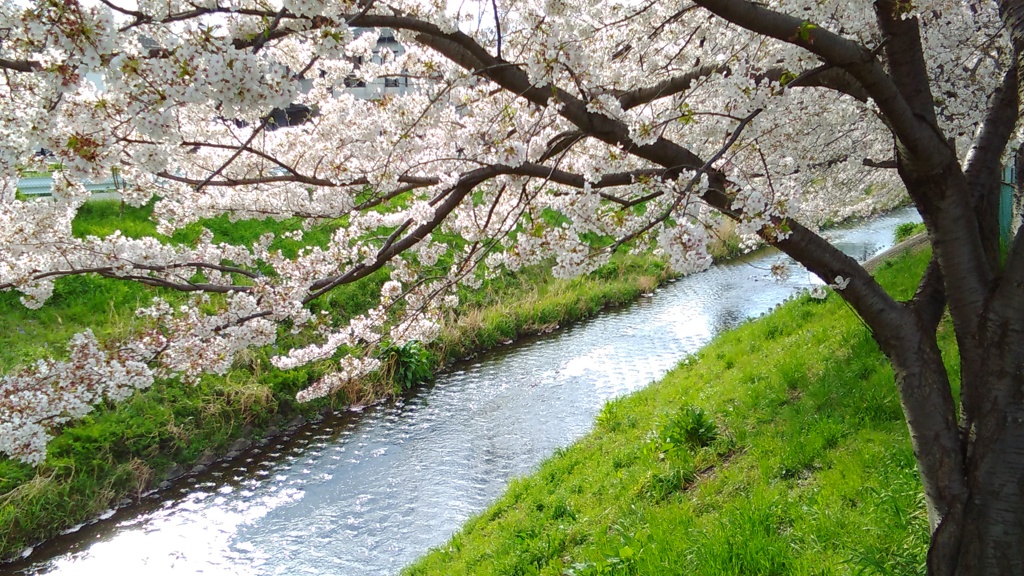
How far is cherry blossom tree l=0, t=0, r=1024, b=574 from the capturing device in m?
2.55

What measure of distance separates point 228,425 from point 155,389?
52.0 inches

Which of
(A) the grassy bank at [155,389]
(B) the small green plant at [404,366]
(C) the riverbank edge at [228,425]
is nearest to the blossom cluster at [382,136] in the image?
(A) the grassy bank at [155,389]

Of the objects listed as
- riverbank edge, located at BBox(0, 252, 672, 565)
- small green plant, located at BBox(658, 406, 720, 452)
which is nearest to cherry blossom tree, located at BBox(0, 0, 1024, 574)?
small green plant, located at BBox(658, 406, 720, 452)

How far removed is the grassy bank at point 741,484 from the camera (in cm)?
364

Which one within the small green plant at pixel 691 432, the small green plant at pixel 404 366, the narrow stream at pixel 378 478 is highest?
the small green plant at pixel 691 432

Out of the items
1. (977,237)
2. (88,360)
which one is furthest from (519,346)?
(977,237)

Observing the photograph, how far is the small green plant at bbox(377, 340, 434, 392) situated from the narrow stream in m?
0.41

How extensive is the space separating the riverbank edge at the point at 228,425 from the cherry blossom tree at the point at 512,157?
12.7 ft

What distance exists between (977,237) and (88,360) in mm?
5222

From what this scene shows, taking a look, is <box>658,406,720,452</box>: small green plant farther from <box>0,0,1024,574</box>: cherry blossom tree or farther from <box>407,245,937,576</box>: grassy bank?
<box>0,0,1024,574</box>: cherry blossom tree

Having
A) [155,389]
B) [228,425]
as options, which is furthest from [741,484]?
[155,389]

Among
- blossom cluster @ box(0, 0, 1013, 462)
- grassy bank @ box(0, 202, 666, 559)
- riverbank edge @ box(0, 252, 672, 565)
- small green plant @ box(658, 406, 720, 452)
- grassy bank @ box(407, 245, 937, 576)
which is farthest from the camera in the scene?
grassy bank @ box(0, 202, 666, 559)

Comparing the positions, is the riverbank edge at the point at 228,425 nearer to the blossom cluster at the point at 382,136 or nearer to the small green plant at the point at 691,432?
the blossom cluster at the point at 382,136

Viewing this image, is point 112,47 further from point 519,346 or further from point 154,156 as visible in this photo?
point 519,346
